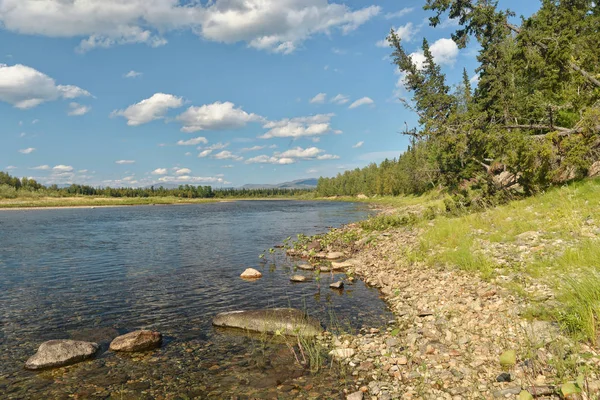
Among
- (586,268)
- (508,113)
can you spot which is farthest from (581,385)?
(508,113)

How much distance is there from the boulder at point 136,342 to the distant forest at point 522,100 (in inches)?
826

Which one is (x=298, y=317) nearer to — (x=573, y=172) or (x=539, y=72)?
(x=573, y=172)

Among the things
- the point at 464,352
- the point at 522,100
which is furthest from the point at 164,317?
the point at 522,100

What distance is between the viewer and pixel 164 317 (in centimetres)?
1338

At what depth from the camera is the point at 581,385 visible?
5.47 metres

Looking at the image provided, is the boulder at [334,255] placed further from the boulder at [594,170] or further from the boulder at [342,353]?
the boulder at [594,170]

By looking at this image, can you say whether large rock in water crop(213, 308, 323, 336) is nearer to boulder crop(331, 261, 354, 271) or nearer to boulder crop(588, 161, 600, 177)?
boulder crop(331, 261, 354, 271)

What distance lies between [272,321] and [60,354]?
621 centimetres

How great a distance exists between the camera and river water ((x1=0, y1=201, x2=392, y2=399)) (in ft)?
27.7

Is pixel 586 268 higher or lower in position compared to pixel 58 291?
higher

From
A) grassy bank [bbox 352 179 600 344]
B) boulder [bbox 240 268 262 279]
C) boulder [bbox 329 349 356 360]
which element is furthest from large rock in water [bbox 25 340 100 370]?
grassy bank [bbox 352 179 600 344]

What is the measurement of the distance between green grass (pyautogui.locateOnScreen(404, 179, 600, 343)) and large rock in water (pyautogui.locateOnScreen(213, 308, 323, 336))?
640 centimetres

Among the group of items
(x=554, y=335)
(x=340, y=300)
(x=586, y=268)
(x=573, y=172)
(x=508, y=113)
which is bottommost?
(x=340, y=300)

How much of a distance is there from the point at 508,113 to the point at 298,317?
103 feet
